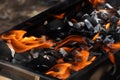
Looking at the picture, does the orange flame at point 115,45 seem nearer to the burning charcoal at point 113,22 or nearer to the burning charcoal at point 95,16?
the burning charcoal at point 113,22

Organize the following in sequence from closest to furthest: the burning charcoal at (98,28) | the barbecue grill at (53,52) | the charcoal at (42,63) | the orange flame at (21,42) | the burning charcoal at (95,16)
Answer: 1. the barbecue grill at (53,52)
2. the charcoal at (42,63)
3. the orange flame at (21,42)
4. the burning charcoal at (98,28)
5. the burning charcoal at (95,16)

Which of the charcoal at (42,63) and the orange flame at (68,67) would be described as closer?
the orange flame at (68,67)

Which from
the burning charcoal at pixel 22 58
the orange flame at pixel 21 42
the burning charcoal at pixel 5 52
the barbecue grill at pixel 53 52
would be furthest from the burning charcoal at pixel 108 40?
the burning charcoal at pixel 5 52

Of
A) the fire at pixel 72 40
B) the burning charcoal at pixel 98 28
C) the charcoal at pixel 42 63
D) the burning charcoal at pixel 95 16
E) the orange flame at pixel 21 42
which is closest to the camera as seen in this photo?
the charcoal at pixel 42 63

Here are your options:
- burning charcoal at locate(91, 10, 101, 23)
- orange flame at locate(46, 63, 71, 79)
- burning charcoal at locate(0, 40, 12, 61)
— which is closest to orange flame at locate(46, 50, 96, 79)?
orange flame at locate(46, 63, 71, 79)

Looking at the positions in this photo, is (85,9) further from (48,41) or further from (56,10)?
(48,41)

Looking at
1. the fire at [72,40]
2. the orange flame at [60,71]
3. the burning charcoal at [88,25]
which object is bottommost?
the orange flame at [60,71]

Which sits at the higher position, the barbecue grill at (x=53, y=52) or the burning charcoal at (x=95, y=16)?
the burning charcoal at (x=95, y=16)
